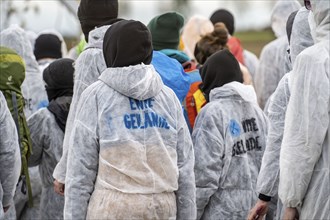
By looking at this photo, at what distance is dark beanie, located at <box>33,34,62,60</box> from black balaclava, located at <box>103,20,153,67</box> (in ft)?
15.9

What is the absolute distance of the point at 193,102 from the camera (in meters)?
6.74

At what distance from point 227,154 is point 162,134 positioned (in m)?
1.11

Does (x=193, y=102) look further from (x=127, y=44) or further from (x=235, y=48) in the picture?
(x=235, y=48)

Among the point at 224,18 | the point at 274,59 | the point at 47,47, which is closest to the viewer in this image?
the point at 274,59

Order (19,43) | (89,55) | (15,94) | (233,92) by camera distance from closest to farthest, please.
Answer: (89,55) → (233,92) → (15,94) → (19,43)

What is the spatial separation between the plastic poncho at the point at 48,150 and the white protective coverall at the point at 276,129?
7.11ft

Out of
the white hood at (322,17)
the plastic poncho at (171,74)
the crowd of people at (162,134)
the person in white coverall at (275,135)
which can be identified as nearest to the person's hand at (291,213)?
the crowd of people at (162,134)

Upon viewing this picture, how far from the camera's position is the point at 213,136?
19.1 ft

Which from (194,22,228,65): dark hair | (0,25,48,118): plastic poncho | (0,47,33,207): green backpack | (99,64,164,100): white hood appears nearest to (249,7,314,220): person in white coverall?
(99,64,164,100): white hood

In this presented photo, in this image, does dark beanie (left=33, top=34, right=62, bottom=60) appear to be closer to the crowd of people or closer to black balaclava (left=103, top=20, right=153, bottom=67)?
the crowd of people

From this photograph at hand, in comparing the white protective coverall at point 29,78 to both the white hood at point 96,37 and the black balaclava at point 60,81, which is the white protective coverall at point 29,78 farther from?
the white hood at point 96,37

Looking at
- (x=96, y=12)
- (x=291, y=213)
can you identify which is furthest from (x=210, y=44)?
(x=291, y=213)

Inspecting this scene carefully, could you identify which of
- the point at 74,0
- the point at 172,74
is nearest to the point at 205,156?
the point at 172,74

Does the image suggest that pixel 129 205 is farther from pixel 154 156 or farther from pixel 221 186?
pixel 221 186
